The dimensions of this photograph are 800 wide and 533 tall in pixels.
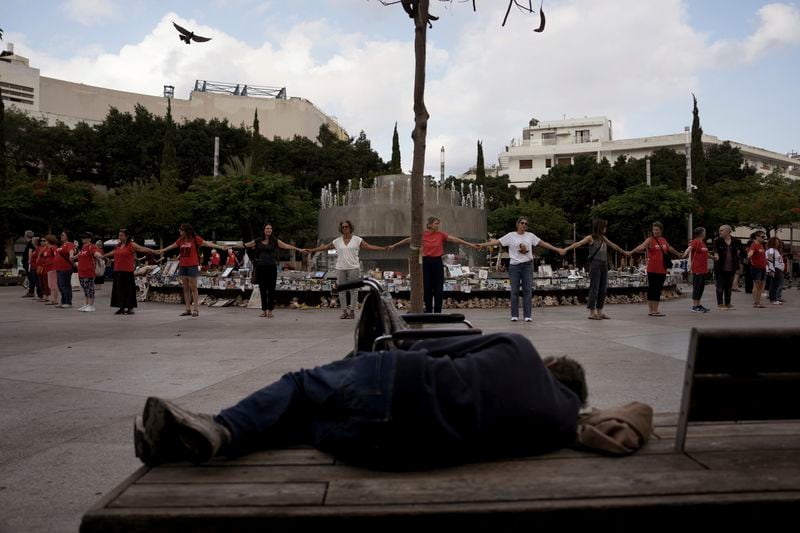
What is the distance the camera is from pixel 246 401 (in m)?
2.37

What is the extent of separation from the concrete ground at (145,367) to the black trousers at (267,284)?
43 cm

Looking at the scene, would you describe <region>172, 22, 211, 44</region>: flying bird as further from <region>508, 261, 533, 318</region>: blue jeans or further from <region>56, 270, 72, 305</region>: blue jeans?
<region>56, 270, 72, 305</region>: blue jeans

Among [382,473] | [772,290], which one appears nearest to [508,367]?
[382,473]

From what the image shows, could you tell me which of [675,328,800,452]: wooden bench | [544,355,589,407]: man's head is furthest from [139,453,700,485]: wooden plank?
[544,355,589,407]: man's head

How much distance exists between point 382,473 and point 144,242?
43927 mm

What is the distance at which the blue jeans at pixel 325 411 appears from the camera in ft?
7.16

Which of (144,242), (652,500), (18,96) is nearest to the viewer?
(652,500)

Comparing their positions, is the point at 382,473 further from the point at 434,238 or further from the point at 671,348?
the point at 434,238

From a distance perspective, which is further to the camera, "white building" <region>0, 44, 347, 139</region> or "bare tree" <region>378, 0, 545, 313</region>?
"white building" <region>0, 44, 347, 139</region>

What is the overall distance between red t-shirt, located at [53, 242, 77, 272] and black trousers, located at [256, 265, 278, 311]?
5618 millimetres

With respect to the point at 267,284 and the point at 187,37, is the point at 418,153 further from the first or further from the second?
the point at 267,284

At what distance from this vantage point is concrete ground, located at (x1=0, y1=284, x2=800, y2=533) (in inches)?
134

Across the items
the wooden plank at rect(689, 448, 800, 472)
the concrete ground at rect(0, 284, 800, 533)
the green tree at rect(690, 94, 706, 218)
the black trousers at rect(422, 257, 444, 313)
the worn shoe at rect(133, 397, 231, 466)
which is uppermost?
the green tree at rect(690, 94, 706, 218)

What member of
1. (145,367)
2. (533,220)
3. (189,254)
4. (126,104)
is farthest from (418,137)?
(126,104)
